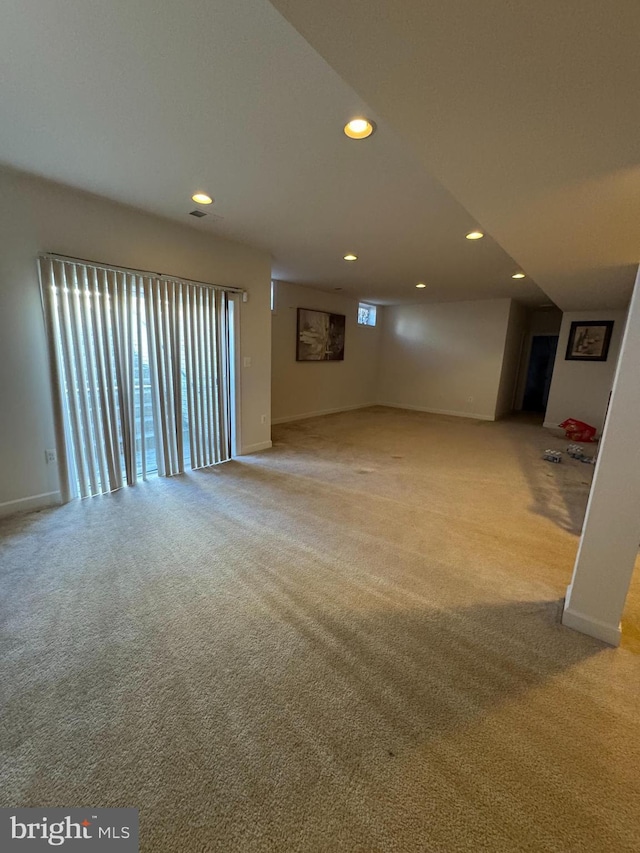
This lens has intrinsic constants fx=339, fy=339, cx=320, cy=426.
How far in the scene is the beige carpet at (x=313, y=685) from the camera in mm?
991

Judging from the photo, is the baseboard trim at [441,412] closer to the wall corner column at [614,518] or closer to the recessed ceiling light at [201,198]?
the wall corner column at [614,518]

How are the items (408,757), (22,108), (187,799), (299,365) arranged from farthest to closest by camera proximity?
(299,365) → (22,108) → (408,757) → (187,799)

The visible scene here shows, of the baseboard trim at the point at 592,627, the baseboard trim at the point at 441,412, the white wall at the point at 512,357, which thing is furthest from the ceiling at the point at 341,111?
the baseboard trim at the point at 441,412

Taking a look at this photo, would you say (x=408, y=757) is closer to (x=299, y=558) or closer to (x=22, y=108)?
(x=299, y=558)

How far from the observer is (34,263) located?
2.51 meters

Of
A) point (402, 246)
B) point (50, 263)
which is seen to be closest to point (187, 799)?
point (50, 263)

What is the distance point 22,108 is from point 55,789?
9.19ft

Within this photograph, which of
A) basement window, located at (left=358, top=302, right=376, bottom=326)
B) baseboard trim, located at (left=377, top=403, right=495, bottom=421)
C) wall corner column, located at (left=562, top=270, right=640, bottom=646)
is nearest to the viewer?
wall corner column, located at (left=562, top=270, right=640, bottom=646)

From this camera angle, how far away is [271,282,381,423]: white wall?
5836 millimetres

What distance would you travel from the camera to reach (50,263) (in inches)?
100

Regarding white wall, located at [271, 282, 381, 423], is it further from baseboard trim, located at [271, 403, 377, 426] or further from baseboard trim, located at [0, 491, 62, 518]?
baseboard trim, located at [0, 491, 62, 518]

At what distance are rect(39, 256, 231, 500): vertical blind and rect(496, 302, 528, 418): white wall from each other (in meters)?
5.64

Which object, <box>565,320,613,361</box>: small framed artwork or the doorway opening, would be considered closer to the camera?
<box>565,320,613,361</box>: small framed artwork

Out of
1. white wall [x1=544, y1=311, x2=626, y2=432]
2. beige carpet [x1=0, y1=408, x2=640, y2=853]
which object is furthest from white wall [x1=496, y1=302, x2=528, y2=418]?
beige carpet [x1=0, y1=408, x2=640, y2=853]
